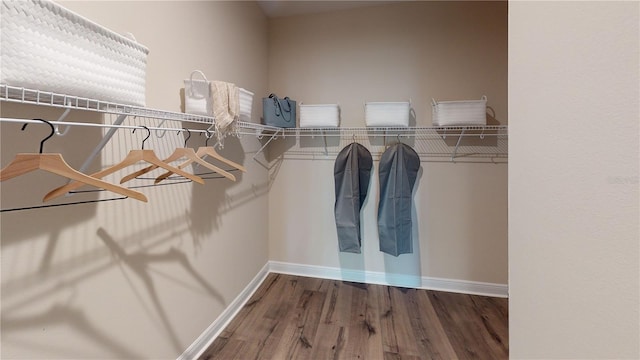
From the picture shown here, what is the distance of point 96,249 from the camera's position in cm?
104

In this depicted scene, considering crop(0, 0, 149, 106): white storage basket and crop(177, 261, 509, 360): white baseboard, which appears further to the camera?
crop(177, 261, 509, 360): white baseboard

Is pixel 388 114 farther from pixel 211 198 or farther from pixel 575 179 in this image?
pixel 575 179

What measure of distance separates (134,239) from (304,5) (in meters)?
2.33

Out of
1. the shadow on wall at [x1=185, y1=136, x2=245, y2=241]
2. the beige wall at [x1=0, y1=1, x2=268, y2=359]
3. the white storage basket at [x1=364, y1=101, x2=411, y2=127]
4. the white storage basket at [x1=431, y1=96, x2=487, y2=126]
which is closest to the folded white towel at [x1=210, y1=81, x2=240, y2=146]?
the beige wall at [x1=0, y1=1, x2=268, y2=359]

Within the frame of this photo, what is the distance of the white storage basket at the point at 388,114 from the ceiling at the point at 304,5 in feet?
3.31

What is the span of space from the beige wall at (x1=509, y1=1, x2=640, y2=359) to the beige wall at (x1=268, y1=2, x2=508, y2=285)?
1.73m

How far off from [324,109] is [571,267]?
1982 millimetres

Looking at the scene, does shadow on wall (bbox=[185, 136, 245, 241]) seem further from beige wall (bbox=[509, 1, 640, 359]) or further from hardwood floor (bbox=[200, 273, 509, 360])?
beige wall (bbox=[509, 1, 640, 359])

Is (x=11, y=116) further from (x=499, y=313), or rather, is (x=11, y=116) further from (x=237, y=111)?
(x=499, y=313)

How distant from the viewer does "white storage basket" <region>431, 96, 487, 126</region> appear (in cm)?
201

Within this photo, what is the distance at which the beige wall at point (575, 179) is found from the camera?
403mm

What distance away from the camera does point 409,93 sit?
2.36 metres

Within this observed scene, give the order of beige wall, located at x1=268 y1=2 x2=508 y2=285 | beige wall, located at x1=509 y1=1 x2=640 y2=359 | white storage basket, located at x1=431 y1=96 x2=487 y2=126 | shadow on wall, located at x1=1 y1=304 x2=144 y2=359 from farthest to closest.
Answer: beige wall, located at x1=268 y1=2 x2=508 y2=285
white storage basket, located at x1=431 y1=96 x2=487 y2=126
shadow on wall, located at x1=1 y1=304 x2=144 y2=359
beige wall, located at x1=509 y1=1 x2=640 y2=359

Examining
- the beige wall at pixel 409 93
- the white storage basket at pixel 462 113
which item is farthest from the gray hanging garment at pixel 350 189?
the white storage basket at pixel 462 113
